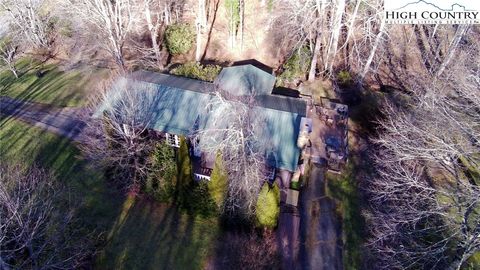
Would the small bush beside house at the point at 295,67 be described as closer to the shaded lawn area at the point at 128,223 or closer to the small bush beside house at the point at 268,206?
the small bush beside house at the point at 268,206

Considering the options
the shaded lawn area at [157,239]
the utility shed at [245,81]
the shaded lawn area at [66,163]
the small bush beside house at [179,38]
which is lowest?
the shaded lawn area at [157,239]

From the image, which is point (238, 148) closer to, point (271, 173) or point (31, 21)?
point (271, 173)

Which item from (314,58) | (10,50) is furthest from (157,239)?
(10,50)

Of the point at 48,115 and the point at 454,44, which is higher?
the point at 454,44

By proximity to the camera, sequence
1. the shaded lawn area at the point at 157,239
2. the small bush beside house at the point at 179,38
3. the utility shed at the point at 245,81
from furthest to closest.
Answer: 1. the small bush beside house at the point at 179,38
2. the utility shed at the point at 245,81
3. the shaded lawn area at the point at 157,239

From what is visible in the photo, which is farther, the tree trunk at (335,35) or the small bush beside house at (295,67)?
the small bush beside house at (295,67)

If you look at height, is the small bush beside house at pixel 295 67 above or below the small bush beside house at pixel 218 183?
above

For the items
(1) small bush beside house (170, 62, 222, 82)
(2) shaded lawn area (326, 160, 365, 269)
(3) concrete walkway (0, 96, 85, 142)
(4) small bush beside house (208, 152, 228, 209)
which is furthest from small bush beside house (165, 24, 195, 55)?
(2) shaded lawn area (326, 160, 365, 269)
